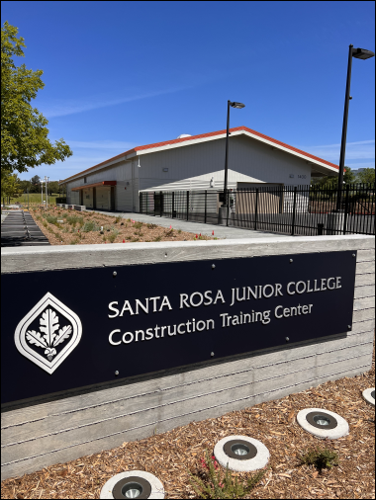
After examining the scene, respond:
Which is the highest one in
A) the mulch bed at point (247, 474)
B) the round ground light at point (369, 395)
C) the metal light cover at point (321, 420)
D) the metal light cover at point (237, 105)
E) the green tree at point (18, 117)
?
the metal light cover at point (237, 105)

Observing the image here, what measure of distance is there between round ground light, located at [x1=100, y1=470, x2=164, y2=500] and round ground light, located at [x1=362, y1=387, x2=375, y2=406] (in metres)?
2.30

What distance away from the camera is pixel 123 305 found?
9.26 ft

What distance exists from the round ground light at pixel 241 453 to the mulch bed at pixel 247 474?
63mm

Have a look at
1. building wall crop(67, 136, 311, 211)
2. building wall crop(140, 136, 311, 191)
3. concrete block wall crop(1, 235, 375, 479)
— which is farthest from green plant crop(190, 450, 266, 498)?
building wall crop(140, 136, 311, 191)

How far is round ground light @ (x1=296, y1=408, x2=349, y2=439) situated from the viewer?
10.5 ft

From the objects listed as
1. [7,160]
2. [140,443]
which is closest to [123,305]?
[140,443]

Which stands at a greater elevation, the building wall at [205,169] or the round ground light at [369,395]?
the building wall at [205,169]

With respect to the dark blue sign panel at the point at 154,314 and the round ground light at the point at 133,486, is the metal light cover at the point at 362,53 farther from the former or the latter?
the round ground light at the point at 133,486

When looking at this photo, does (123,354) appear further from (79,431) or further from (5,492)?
(5,492)

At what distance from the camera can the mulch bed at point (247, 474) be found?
261 cm

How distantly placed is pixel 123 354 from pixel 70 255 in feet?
2.84

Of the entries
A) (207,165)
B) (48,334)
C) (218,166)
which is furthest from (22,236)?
(218,166)

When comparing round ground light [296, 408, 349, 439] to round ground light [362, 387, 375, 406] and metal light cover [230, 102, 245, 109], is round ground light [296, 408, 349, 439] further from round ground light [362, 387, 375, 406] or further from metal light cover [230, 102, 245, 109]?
metal light cover [230, 102, 245, 109]

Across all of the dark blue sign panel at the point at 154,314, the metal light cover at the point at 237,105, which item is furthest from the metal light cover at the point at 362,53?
the dark blue sign panel at the point at 154,314
